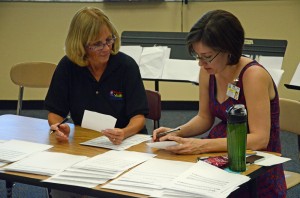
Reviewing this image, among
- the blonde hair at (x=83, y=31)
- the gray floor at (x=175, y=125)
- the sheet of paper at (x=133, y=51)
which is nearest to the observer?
the blonde hair at (x=83, y=31)

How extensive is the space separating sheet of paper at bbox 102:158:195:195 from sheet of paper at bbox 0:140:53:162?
1.69 feet

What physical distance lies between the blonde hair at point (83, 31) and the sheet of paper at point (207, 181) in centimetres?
101

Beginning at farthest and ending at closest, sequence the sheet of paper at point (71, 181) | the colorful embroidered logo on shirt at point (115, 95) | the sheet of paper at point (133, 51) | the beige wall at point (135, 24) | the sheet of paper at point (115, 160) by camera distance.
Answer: the beige wall at point (135, 24) < the sheet of paper at point (133, 51) < the colorful embroidered logo on shirt at point (115, 95) < the sheet of paper at point (115, 160) < the sheet of paper at point (71, 181)

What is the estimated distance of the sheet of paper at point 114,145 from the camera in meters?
2.19

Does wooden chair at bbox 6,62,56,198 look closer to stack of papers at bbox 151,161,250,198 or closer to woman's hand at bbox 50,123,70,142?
woman's hand at bbox 50,123,70,142

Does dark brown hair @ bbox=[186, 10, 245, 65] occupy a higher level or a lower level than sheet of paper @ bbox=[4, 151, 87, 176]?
higher

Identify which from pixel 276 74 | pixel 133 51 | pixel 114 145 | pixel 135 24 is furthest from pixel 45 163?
pixel 135 24

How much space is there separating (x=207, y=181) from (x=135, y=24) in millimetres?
4342

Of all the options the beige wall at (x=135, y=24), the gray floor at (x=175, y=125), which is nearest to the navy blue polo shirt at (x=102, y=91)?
the gray floor at (x=175, y=125)

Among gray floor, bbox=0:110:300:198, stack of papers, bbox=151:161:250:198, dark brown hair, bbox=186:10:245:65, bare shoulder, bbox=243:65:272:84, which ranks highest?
dark brown hair, bbox=186:10:245:65

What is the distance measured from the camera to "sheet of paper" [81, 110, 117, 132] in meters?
2.36

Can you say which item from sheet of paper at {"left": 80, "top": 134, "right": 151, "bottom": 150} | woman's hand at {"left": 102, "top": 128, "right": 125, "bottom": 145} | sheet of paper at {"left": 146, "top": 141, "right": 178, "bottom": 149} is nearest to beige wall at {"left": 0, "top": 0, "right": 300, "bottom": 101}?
sheet of paper at {"left": 80, "top": 134, "right": 151, "bottom": 150}

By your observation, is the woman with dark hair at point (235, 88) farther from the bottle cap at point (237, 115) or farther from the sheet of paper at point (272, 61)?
the sheet of paper at point (272, 61)

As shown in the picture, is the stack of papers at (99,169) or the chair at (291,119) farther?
the chair at (291,119)
